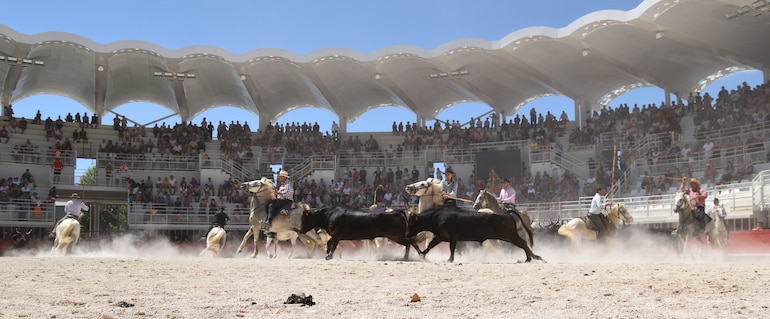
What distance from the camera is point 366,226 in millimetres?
15789

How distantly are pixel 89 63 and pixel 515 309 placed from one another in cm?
3513

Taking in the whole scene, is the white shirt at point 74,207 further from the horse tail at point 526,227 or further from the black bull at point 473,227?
the horse tail at point 526,227

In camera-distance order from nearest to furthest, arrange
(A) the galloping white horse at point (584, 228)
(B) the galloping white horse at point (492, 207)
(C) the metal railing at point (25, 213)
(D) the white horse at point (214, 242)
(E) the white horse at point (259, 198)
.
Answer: (B) the galloping white horse at point (492, 207), (E) the white horse at point (259, 198), (A) the galloping white horse at point (584, 228), (D) the white horse at point (214, 242), (C) the metal railing at point (25, 213)

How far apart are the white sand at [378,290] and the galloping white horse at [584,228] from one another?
5.71m

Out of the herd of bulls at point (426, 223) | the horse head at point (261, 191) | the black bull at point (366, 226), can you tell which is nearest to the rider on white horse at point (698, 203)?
the herd of bulls at point (426, 223)

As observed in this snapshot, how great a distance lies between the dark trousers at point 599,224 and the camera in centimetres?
1794

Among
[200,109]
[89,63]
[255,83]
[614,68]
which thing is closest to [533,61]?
[614,68]

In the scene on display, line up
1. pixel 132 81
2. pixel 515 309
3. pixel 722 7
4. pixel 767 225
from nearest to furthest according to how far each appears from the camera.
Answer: pixel 515 309 → pixel 767 225 → pixel 722 7 → pixel 132 81

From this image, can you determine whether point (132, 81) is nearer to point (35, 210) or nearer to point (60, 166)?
point (60, 166)

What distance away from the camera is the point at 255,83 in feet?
137

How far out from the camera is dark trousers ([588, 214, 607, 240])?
17.9 metres

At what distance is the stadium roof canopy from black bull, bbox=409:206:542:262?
63.2 feet

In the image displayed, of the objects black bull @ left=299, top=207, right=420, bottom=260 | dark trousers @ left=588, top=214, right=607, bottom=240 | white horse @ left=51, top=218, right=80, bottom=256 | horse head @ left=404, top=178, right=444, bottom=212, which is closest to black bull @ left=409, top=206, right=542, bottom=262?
horse head @ left=404, top=178, right=444, bottom=212

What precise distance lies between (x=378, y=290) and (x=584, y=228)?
968 cm
